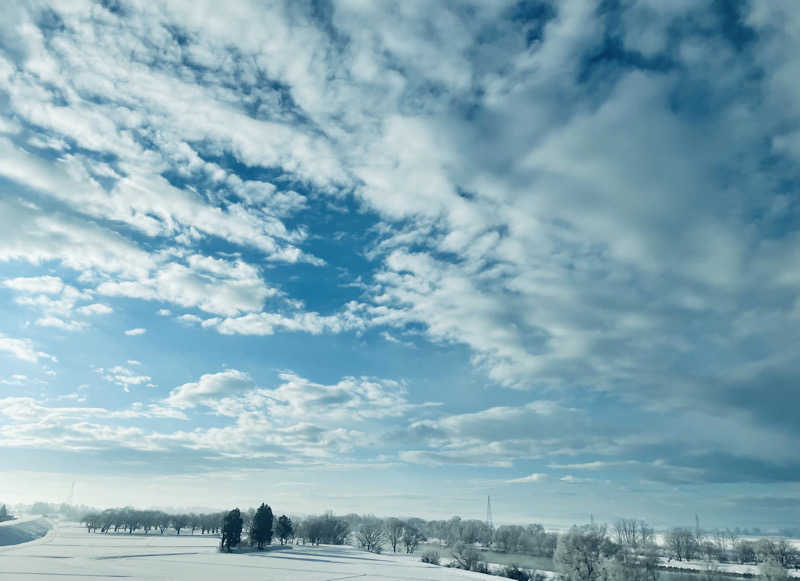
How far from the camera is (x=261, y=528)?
407ft

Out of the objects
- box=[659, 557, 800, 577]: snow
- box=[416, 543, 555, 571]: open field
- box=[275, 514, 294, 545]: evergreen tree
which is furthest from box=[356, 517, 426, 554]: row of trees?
box=[659, 557, 800, 577]: snow

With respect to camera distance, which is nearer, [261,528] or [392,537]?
[261,528]

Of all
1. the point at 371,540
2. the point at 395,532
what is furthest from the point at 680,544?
the point at 371,540

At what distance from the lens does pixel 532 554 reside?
171 m

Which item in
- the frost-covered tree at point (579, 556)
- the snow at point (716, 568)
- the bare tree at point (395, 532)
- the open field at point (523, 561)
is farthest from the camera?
the bare tree at point (395, 532)

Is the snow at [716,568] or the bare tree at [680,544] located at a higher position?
the bare tree at [680,544]

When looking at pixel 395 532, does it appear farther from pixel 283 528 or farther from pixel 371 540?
pixel 283 528

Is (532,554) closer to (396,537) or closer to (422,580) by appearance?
(396,537)

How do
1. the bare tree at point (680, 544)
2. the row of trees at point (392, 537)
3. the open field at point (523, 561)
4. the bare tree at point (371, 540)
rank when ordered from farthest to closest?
the bare tree at point (680, 544), the row of trees at point (392, 537), the bare tree at point (371, 540), the open field at point (523, 561)

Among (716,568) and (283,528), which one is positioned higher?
(283,528)

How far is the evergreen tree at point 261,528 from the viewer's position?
12294 cm

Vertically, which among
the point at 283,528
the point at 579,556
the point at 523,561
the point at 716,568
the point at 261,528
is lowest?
the point at 523,561

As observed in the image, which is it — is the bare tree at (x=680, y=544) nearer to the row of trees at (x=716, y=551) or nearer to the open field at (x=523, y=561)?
the row of trees at (x=716, y=551)

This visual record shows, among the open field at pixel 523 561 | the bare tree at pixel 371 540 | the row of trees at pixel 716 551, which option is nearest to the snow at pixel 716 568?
the row of trees at pixel 716 551
